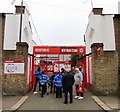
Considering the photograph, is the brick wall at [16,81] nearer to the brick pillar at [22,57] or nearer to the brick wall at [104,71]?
the brick pillar at [22,57]

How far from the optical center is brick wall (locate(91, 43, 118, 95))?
15289 millimetres

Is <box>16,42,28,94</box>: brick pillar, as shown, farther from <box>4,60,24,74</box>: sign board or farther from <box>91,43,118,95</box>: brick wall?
<box>91,43,118,95</box>: brick wall

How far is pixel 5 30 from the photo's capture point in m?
18.6

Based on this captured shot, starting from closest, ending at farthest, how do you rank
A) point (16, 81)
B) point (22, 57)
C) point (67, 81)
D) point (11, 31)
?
point (67, 81) < point (16, 81) < point (22, 57) < point (11, 31)

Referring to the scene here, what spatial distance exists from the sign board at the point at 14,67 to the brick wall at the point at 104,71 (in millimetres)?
4488

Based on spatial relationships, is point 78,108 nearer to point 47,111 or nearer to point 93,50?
point 47,111

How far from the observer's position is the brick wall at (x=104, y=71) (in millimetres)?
15289

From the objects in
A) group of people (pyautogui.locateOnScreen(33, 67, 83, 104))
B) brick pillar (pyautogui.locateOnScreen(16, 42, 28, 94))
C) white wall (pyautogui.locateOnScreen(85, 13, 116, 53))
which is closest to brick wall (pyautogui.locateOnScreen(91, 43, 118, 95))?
group of people (pyautogui.locateOnScreen(33, 67, 83, 104))

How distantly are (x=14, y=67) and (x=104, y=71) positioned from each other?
558 cm

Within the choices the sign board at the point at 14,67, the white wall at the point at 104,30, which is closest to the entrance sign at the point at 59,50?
the white wall at the point at 104,30

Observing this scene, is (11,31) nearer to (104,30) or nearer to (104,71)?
(104,30)

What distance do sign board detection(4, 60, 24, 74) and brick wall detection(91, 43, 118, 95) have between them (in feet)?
14.7

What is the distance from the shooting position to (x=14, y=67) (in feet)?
50.7

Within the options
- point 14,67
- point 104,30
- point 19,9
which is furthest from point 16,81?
point 104,30
